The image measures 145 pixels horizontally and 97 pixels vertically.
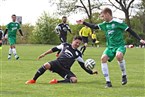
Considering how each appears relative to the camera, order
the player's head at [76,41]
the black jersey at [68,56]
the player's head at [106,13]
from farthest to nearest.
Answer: the black jersey at [68,56]
the player's head at [76,41]
the player's head at [106,13]

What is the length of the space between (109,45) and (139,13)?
6557 centimetres

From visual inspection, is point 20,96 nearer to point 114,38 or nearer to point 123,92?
point 123,92

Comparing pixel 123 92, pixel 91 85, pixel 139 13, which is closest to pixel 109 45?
pixel 91 85

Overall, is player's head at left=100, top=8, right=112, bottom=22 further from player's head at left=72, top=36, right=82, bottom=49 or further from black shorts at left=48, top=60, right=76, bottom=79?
black shorts at left=48, top=60, right=76, bottom=79

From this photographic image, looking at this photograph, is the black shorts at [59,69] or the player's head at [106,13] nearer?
the player's head at [106,13]

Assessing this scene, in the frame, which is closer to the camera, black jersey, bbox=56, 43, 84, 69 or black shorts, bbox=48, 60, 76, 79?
black shorts, bbox=48, 60, 76, 79

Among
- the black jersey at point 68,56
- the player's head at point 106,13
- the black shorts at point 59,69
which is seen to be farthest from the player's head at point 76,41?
the player's head at point 106,13

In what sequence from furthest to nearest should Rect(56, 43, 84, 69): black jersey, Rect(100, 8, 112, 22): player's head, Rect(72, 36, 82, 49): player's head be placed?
Rect(56, 43, 84, 69): black jersey → Rect(72, 36, 82, 49): player's head → Rect(100, 8, 112, 22): player's head

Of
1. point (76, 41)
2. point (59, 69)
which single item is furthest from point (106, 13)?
point (59, 69)

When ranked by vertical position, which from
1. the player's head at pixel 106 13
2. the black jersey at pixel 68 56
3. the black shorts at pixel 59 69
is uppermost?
the player's head at pixel 106 13

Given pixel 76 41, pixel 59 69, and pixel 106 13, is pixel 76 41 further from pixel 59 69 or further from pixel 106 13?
pixel 106 13

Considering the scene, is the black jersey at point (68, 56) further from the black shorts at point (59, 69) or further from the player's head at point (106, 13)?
the player's head at point (106, 13)

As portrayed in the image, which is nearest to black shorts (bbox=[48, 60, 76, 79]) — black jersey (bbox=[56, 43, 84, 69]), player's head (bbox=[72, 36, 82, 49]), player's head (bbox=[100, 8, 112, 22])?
black jersey (bbox=[56, 43, 84, 69])

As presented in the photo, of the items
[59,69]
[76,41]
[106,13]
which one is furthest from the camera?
[59,69]
